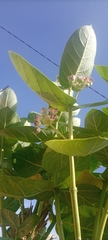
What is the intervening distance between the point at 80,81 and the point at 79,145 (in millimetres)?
100

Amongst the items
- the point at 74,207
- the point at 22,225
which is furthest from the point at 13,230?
the point at 74,207

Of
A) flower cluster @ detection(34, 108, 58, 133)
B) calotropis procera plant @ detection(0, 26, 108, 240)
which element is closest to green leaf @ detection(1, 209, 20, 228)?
calotropis procera plant @ detection(0, 26, 108, 240)

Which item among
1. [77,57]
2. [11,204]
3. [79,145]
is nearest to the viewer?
[79,145]

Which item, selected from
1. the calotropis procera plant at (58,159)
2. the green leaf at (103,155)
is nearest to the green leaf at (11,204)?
the calotropis procera plant at (58,159)

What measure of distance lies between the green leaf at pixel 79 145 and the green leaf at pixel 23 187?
84mm

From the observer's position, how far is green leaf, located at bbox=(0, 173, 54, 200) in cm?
34

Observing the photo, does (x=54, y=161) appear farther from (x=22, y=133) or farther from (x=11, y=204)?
(x=11, y=204)

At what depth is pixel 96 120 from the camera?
379 millimetres

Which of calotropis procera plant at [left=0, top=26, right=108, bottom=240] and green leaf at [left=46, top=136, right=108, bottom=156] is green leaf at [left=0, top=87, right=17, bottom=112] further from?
green leaf at [left=46, top=136, right=108, bottom=156]

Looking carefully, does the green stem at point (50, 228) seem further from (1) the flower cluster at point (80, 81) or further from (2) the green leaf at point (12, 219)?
(1) the flower cluster at point (80, 81)

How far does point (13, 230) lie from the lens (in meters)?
0.37

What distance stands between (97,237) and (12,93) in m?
0.24

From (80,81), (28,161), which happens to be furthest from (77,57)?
(28,161)

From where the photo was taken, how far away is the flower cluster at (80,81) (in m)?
0.34
